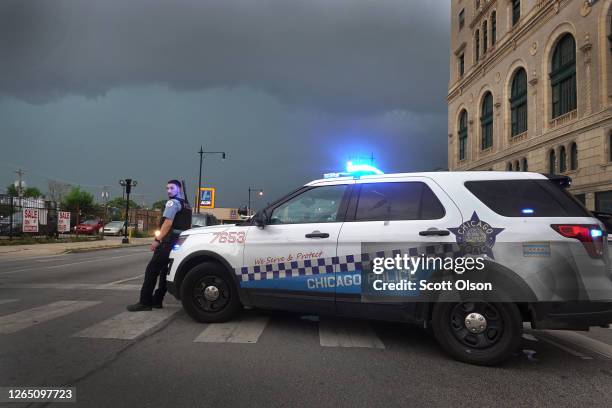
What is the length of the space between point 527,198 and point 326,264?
2.18 m

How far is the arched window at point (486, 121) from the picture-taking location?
4175 centimetres

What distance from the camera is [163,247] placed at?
21.0 feet

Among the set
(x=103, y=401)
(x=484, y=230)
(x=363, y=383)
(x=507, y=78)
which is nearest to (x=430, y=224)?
(x=484, y=230)

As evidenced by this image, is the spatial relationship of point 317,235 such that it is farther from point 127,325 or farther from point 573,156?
point 573,156

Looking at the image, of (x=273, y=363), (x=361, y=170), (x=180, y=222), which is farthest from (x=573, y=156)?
(x=273, y=363)

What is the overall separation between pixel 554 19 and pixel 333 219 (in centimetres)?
3433

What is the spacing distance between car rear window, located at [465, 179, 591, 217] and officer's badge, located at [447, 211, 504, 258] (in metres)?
0.21

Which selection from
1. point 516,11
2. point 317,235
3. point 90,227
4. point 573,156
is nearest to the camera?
point 317,235

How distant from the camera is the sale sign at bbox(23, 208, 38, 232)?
2236 centimetres

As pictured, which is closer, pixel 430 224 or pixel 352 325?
pixel 430 224

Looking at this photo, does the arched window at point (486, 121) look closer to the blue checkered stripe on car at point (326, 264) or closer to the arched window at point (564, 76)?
the arched window at point (564, 76)

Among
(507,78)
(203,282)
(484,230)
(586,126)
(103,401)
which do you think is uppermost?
(507,78)

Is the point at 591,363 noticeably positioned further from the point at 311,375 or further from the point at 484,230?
the point at 311,375

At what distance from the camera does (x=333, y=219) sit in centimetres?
494
